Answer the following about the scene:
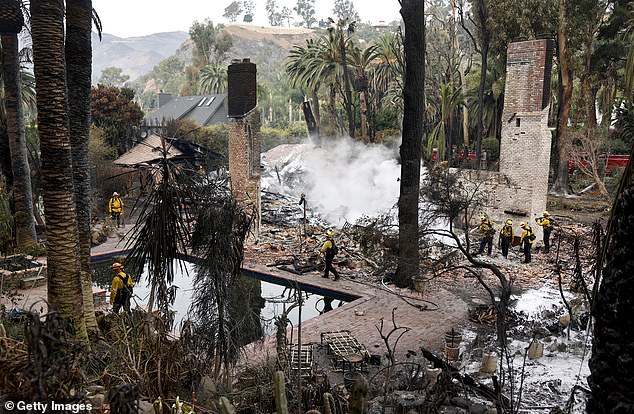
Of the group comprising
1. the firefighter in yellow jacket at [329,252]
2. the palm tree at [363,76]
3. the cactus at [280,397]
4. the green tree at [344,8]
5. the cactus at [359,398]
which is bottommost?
the firefighter in yellow jacket at [329,252]

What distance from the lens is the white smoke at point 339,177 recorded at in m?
27.5

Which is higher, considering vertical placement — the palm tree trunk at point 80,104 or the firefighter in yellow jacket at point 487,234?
the palm tree trunk at point 80,104

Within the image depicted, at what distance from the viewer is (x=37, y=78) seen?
7.52 metres

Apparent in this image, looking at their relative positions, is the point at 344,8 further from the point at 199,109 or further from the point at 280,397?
the point at 280,397

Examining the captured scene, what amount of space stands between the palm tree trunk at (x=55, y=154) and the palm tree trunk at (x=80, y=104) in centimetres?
129

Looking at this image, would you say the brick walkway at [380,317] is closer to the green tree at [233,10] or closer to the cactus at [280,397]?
the cactus at [280,397]

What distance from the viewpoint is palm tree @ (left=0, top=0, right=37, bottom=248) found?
1609 cm

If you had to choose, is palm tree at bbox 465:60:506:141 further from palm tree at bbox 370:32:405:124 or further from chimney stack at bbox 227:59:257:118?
chimney stack at bbox 227:59:257:118

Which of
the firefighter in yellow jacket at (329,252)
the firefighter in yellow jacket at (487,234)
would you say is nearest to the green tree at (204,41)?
the firefighter in yellow jacket at (487,234)

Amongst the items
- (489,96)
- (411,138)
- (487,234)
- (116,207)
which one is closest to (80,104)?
(411,138)

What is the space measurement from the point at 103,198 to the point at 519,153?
1754cm

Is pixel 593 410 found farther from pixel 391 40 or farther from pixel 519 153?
pixel 391 40

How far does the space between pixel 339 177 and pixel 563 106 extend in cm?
1261

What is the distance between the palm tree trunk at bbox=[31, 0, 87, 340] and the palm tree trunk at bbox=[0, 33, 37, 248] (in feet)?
33.4
